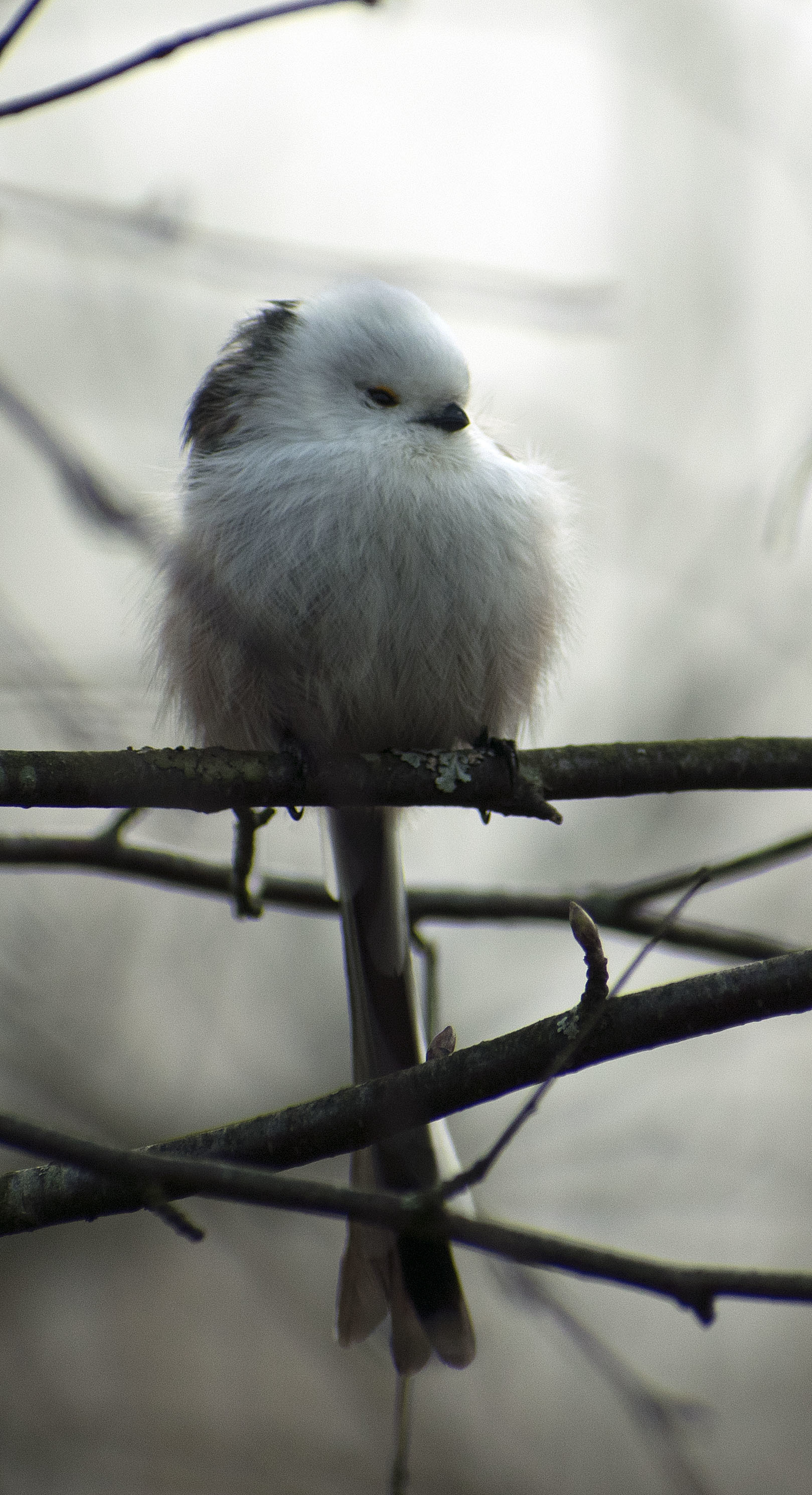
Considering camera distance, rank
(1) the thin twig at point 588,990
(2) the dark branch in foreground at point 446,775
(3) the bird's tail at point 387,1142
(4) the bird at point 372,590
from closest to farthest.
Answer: (1) the thin twig at point 588,990 < (2) the dark branch in foreground at point 446,775 < (3) the bird's tail at point 387,1142 < (4) the bird at point 372,590

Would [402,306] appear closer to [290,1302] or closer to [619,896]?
[619,896]

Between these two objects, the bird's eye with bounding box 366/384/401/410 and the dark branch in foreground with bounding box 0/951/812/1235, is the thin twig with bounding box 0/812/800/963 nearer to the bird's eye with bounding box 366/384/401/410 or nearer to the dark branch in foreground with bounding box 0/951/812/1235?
the dark branch in foreground with bounding box 0/951/812/1235

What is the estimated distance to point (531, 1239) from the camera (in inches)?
53.0

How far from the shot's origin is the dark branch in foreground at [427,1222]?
4.40ft

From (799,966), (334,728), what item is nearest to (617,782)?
(799,966)

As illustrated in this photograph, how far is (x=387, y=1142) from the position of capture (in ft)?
8.52

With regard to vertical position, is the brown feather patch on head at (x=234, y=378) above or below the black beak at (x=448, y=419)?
above

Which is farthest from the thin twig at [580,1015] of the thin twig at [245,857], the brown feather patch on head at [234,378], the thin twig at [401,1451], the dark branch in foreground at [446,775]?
the brown feather patch on head at [234,378]

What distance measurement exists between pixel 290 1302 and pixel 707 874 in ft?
7.88

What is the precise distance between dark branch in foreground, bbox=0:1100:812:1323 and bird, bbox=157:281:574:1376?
108 cm

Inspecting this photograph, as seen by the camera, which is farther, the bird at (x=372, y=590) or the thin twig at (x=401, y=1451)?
the bird at (x=372, y=590)

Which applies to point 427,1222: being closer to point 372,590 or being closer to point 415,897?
point 372,590

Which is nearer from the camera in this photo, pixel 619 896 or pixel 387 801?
pixel 387 801

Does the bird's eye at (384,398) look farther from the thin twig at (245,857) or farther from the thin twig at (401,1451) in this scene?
the thin twig at (401,1451)
